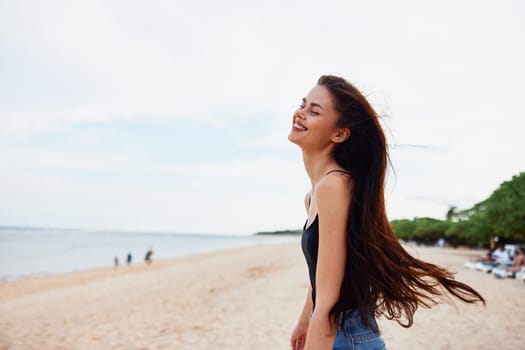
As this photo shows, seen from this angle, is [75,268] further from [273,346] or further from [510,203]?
[510,203]

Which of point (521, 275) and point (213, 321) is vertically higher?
point (521, 275)

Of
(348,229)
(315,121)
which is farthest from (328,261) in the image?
(315,121)

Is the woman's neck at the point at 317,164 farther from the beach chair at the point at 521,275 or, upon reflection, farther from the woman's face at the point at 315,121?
the beach chair at the point at 521,275

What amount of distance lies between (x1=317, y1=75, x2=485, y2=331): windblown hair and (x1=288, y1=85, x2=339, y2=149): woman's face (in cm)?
3

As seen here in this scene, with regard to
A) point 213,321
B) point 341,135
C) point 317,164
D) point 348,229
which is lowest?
point 213,321

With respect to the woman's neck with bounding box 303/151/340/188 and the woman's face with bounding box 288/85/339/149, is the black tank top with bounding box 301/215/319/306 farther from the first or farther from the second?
the woman's face with bounding box 288/85/339/149

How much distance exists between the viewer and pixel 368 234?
5.09ft

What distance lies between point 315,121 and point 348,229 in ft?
1.54

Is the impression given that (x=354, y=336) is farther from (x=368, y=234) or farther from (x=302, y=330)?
(x=302, y=330)

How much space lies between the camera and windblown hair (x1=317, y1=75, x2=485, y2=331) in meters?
1.55

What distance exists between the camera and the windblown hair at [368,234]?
5.10 ft

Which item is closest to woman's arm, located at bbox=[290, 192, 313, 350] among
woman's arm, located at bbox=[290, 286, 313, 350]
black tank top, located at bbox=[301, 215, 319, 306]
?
woman's arm, located at bbox=[290, 286, 313, 350]

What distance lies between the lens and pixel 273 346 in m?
6.27

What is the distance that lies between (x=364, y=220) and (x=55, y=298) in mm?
14830
